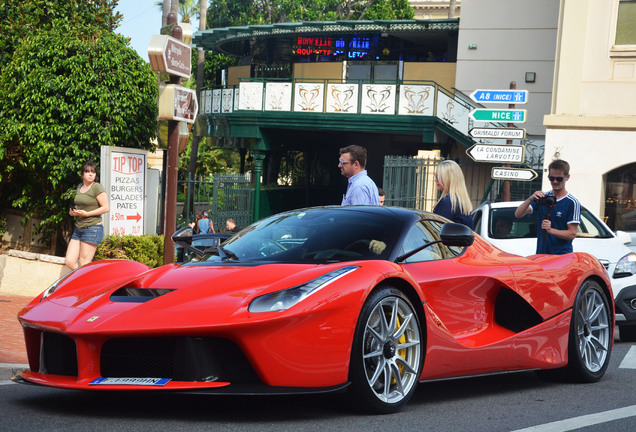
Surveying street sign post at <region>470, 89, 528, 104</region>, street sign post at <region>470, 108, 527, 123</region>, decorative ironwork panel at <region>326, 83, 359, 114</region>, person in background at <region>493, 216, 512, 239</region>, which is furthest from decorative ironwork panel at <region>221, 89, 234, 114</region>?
person in background at <region>493, 216, 512, 239</region>

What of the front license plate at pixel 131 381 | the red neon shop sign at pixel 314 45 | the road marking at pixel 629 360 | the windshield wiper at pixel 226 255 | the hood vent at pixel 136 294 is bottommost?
the road marking at pixel 629 360

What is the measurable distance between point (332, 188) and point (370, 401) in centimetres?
3128

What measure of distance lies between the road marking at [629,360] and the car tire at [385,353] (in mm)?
3369

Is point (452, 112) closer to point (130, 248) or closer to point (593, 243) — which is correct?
point (130, 248)

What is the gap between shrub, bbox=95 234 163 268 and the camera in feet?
42.3

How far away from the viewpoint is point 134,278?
5.48 m

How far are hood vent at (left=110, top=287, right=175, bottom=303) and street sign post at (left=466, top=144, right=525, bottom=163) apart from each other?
12654mm

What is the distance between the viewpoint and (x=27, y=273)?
44.7ft

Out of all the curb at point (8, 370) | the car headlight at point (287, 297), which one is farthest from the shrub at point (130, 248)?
the car headlight at point (287, 297)

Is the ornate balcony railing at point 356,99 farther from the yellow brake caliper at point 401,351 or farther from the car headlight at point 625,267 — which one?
the yellow brake caliper at point 401,351

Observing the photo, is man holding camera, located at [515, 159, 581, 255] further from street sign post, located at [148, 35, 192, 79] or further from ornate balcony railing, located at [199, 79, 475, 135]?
ornate balcony railing, located at [199, 79, 475, 135]

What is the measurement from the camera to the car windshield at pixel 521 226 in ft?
38.4

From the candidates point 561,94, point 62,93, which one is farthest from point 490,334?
point 561,94

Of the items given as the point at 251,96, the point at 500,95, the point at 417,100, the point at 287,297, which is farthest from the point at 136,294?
the point at 251,96
